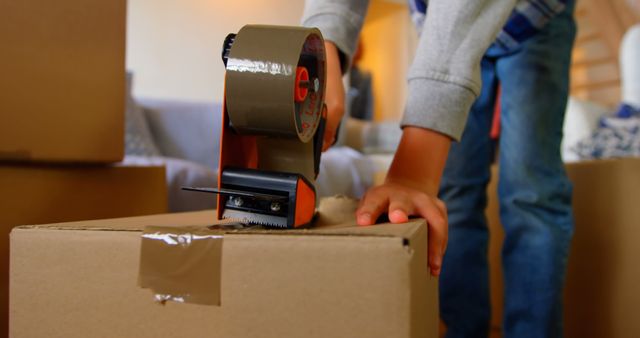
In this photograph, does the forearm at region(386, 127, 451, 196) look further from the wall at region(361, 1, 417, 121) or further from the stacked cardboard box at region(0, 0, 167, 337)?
the wall at region(361, 1, 417, 121)

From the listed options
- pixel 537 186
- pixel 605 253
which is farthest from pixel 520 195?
pixel 605 253

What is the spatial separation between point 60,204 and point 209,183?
2.04ft

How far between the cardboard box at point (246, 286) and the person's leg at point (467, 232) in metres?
0.49

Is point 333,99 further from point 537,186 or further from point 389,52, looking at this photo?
point 389,52

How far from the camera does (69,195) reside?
779 millimetres

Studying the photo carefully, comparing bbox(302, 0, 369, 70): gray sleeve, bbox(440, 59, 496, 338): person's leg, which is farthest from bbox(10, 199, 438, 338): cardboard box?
bbox(440, 59, 496, 338): person's leg

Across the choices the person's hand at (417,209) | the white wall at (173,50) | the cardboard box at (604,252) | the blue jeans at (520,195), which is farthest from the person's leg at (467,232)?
the white wall at (173,50)

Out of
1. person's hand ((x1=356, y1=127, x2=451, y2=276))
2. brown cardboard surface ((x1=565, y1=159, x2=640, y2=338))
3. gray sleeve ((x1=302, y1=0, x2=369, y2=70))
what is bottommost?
brown cardboard surface ((x1=565, y1=159, x2=640, y2=338))

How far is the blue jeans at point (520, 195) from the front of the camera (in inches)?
31.9

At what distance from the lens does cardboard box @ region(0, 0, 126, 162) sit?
68cm

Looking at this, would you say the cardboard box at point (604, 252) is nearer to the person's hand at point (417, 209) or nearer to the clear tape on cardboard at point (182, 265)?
the person's hand at point (417, 209)

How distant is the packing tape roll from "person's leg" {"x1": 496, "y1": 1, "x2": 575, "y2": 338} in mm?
500

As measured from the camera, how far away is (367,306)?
13.9 inches

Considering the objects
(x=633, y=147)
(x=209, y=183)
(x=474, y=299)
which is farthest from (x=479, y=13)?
(x=633, y=147)
